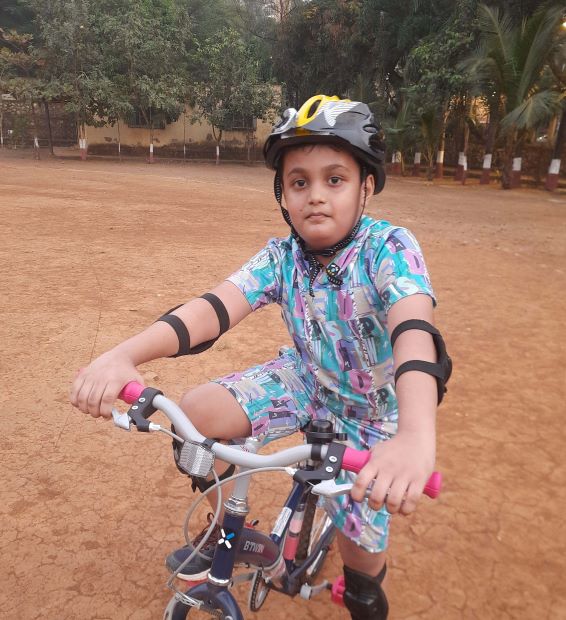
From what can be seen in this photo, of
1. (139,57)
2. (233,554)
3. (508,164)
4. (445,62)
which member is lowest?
(233,554)

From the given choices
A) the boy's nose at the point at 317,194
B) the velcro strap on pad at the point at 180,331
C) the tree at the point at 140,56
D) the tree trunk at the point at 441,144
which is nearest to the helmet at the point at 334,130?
the boy's nose at the point at 317,194

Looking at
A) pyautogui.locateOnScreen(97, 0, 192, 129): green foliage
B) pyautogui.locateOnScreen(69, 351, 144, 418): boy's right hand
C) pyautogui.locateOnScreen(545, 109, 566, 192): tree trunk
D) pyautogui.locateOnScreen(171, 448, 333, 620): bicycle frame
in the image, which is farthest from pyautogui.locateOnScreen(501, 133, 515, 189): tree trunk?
pyautogui.locateOnScreen(69, 351, 144, 418): boy's right hand

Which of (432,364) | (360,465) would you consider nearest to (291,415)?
(432,364)

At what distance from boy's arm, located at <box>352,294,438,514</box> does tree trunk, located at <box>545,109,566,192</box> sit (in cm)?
1853

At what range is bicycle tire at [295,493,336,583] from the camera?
2.07 meters

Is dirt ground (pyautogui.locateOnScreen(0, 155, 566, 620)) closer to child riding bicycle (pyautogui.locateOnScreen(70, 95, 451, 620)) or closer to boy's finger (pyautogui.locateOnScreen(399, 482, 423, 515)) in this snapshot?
child riding bicycle (pyautogui.locateOnScreen(70, 95, 451, 620))

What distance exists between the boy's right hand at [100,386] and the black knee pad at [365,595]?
41.5 inches

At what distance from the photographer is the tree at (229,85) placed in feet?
87.1

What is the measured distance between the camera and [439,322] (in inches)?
215

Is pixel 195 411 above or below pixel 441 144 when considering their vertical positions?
below

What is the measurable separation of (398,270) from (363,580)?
107cm

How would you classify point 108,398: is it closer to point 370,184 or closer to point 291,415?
Answer: point 291,415

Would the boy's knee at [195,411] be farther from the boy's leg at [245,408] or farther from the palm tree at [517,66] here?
the palm tree at [517,66]

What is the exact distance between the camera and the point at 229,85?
27000 mm
